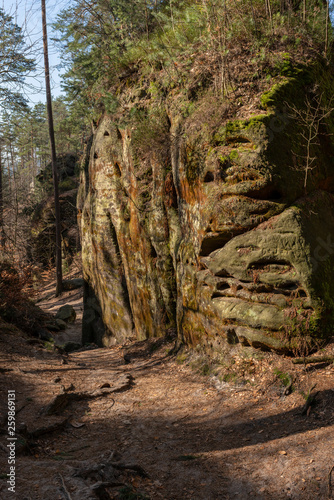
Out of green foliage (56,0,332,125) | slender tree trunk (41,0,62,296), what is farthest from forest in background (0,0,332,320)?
slender tree trunk (41,0,62,296)


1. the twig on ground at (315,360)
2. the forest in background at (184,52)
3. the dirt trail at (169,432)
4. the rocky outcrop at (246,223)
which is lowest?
the dirt trail at (169,432)

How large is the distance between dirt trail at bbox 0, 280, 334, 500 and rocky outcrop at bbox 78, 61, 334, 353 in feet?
2.64

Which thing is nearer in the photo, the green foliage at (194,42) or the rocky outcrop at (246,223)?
the rocky outcrop at (246,223)

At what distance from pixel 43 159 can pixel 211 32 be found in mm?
36181

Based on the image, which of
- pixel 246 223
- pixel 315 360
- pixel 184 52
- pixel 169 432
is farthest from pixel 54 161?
pixel 315 360

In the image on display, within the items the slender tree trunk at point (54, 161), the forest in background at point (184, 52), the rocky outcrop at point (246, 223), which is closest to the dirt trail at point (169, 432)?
the rocky outcrop at point (246, 223)

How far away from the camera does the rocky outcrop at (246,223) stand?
609 cm

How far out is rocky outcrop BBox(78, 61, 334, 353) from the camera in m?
6.09

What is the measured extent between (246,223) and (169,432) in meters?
3.87

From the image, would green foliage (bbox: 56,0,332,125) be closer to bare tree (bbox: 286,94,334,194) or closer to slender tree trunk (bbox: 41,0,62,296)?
bare tree (bbox: 286,94,334,194)

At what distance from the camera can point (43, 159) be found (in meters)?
40.5

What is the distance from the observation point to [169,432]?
5.59m

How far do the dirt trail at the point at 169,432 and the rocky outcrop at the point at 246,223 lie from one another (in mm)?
805

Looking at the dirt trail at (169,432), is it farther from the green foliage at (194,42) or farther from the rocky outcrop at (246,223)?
the green foliage at (194,42)
